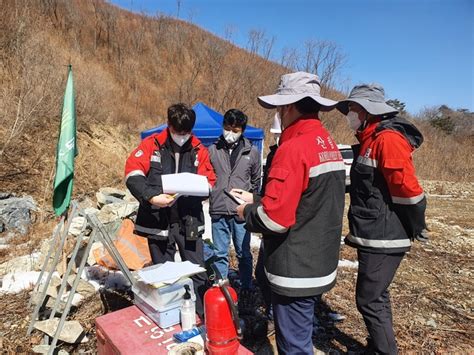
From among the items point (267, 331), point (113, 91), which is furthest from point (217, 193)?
point (113, 91)

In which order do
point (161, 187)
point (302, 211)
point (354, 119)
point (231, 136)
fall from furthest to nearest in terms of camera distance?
point (231, 136) → point (161, 187) → point (354, 119) → point (302, 211)

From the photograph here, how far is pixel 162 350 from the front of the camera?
78.1 inches

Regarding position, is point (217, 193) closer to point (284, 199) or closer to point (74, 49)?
point (284, 199)

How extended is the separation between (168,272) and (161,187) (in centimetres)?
74

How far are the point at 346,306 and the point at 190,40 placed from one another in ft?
65.8

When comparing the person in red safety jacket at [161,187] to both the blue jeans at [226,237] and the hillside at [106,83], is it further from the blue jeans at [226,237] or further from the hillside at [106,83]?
the hillside at [106,83]

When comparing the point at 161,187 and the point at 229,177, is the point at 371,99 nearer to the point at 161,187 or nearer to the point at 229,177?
the point at 229,177

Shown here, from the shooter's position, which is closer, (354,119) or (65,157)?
(354,119)

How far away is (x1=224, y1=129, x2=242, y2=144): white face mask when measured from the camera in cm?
353

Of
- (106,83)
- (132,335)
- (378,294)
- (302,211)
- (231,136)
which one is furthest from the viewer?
(106,83)

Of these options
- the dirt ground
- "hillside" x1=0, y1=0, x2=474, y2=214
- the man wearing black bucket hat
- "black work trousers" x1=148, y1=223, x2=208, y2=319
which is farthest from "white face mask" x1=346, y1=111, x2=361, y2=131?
"hillside" x1=0, y1=0, x2=474, y2=214

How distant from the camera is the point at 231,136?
11.6ft

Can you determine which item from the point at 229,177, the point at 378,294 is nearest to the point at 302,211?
the point at 378,294

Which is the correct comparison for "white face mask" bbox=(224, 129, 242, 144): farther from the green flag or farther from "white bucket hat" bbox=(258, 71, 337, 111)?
"white bucket hat" bbox=(258, 71, 337, 111)
